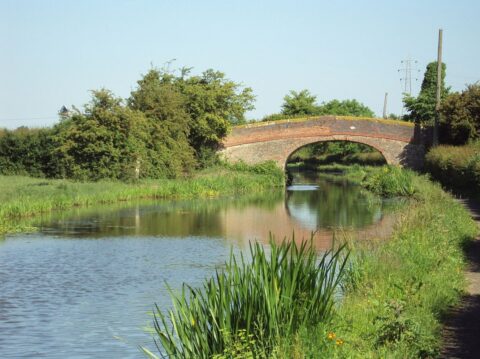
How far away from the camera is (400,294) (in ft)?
35.2

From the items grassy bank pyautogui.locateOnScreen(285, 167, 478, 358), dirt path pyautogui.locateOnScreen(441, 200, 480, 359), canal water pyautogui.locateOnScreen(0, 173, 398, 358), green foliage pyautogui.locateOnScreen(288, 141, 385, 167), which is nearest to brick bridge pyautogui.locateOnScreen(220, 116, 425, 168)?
canal water pyautogui.locateOnScreen(0, 173, 398, 358)

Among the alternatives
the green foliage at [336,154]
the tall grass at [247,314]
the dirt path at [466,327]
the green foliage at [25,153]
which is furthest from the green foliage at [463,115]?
→ the tall grass at [247,314]

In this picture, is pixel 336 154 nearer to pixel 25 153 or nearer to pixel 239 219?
pixel 25 153

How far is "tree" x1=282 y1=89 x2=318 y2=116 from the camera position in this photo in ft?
243

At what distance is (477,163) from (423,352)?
21261 mm

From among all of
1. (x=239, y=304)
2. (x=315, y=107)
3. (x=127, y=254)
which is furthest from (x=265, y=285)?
(x=315, y=107)

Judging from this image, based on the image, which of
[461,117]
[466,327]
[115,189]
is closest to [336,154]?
[461,117]

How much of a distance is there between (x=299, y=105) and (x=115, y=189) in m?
40.9

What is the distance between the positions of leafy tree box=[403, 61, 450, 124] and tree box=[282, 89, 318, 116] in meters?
12.0

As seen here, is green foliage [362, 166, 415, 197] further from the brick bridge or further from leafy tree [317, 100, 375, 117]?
leafy tree [317, 100, 375, 117]

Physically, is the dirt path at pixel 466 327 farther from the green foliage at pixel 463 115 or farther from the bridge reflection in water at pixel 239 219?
the green foliage at pixel 463 115

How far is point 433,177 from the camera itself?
132 feet

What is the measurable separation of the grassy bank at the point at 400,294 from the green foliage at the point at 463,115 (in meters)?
23.2

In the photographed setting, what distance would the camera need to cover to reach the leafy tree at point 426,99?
59.5 metres
